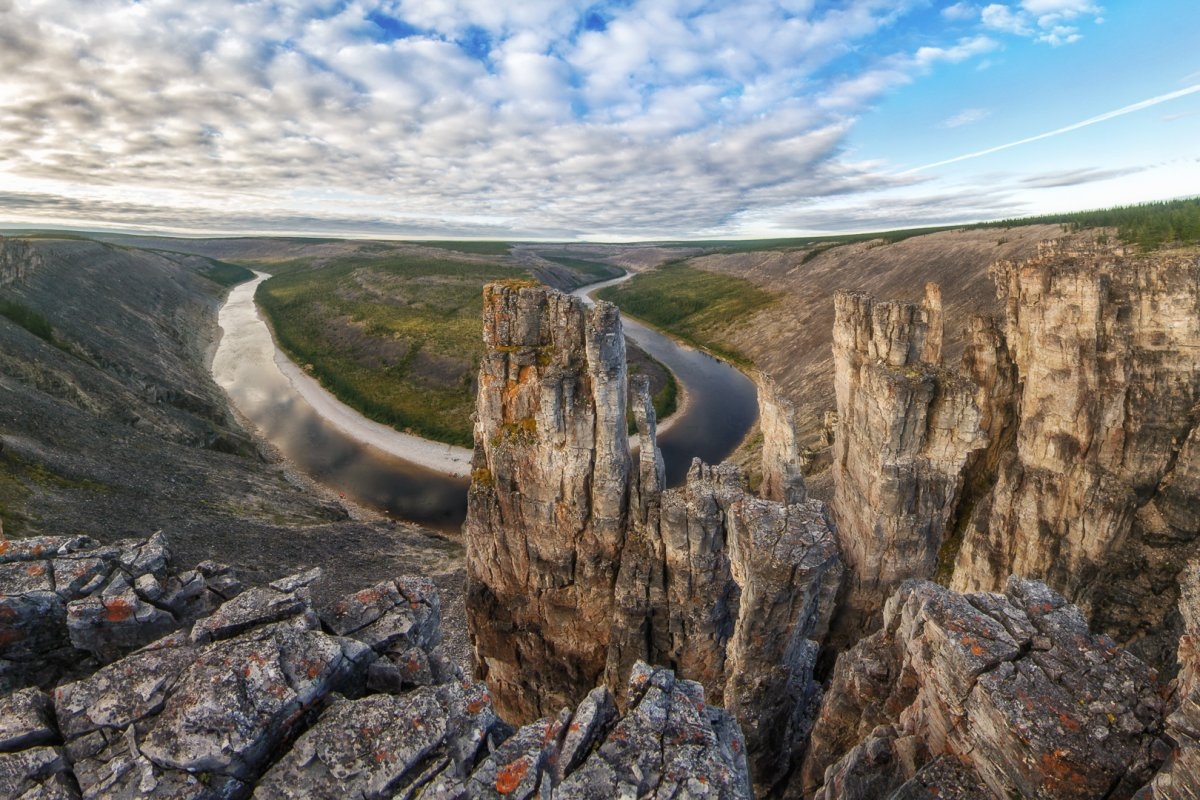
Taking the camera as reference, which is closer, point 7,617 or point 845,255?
point 7,617

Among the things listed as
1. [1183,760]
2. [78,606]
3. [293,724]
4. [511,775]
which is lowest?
[511,775]

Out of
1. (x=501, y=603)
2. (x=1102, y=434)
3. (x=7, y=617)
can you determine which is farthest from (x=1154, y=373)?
(x=7, y=617)

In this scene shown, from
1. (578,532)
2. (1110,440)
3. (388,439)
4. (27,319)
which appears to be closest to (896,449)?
(1110,440)

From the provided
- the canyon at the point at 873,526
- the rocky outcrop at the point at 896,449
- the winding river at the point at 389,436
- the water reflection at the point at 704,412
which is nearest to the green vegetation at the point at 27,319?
the winding river at the point at 389,436

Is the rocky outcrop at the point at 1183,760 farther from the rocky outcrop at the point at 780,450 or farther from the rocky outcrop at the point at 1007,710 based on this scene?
the rocky outcrop at the point at 780,450

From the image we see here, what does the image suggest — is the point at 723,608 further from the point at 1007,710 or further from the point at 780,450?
the point at 1007,710

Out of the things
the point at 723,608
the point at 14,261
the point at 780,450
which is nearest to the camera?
the point at 723,608

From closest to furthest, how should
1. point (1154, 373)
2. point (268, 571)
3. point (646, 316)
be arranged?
1. point (1154, 373)
2. point (268, 571)
3. point (646, 316)

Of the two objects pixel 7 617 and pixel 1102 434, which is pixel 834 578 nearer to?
pixel 1102 434
